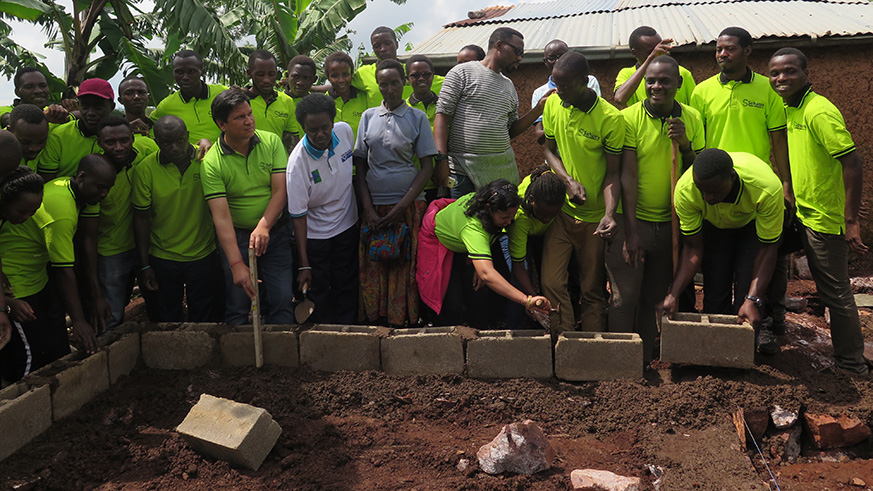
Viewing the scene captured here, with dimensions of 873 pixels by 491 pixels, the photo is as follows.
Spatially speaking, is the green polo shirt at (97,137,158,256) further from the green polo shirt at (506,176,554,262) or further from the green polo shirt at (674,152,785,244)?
the green polo shirt at (674,152,785,244)

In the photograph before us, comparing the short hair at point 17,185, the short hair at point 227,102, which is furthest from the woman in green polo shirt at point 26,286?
the short hair at point 227,102

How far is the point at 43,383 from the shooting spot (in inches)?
147

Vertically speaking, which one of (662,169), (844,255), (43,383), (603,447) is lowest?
(603,447)

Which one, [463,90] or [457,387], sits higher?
[463,90]

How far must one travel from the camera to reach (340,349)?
4379 millimetres

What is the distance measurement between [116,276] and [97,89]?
51.1 inches

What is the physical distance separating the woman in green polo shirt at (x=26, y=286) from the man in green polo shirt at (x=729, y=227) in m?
3.75

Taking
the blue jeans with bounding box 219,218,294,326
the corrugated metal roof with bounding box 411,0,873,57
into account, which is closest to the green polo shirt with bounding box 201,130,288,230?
the blue jeans with bounding box 219,218,294,326

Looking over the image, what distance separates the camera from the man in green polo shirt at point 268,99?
526cm

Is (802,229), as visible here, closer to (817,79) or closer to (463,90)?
(463,90)

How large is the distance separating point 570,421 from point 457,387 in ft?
2.39

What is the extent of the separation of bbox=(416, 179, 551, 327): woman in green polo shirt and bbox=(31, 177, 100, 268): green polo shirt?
86.7 inches

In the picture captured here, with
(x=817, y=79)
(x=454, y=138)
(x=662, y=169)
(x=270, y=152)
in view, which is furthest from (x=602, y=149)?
(x=817, y=79)

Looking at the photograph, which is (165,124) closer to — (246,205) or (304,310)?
(246,205)
